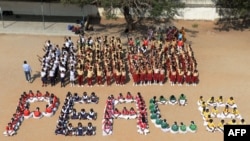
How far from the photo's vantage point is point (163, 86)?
21.4 m

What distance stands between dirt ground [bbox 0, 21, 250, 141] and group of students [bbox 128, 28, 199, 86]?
0.44 metres

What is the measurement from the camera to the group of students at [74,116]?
1739 centimetres

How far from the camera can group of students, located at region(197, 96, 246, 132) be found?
17.9 meters

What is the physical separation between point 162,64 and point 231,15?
452 inches

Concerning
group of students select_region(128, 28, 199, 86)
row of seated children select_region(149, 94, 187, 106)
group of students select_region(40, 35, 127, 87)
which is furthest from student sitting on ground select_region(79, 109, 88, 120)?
group of students select_region(128, 28, 199, 86)

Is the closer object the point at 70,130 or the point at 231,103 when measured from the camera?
the point at 70,130

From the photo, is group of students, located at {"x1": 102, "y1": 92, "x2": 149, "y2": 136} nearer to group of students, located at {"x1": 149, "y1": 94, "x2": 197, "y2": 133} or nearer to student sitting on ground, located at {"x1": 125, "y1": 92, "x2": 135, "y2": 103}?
student sitting on ground, located at {"x1": 125, "y1": 92, "x2": 135, "y2": 103}

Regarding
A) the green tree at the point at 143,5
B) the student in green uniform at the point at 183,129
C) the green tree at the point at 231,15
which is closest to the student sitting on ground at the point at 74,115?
the student in green uniform at the point at 183,129

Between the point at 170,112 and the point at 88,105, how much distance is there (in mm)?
3978

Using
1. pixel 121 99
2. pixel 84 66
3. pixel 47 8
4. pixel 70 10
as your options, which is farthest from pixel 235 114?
pixel 47 8

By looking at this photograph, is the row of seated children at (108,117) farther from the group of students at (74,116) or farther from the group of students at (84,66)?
the group of students at (84,66)

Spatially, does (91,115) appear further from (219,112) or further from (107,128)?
(219,112)

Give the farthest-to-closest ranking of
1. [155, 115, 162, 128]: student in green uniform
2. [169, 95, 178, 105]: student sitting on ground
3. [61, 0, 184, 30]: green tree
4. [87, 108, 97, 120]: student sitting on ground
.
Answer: [61, 0, 184, 30]: green tree → [169, 95, 178, 105]: student sitting on ground → [87, 108, 97, 120]: student sitting on ground → [155, 115, 162, 128]: student in green uniform

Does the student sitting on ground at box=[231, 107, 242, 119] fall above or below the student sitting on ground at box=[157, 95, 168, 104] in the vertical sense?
below
